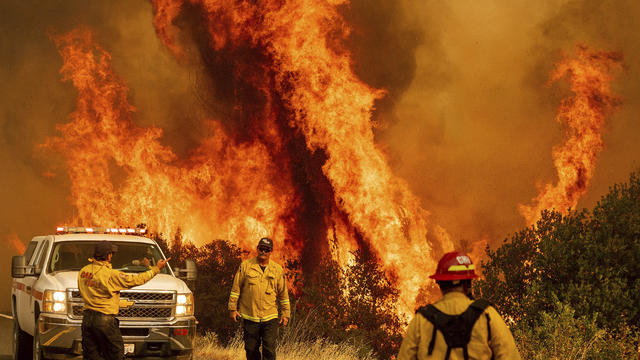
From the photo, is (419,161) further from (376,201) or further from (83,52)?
(83,52)

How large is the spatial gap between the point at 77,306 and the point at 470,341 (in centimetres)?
738

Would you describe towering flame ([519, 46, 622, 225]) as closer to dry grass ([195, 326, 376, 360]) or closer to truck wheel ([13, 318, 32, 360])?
dry grass ([195, 326, 376, 360])

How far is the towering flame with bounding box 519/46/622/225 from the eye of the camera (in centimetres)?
3077

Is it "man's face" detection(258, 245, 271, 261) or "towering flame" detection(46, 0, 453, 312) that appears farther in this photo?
"towering flame" detection(46, 0, 453, 312)

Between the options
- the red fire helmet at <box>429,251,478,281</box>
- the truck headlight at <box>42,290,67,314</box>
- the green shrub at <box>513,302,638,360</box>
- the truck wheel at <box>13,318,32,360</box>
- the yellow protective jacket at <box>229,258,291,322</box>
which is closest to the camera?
the red fire helmet at <box>429,251,478,281</box>

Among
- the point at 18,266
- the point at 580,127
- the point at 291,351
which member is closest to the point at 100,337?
the point at 18,266

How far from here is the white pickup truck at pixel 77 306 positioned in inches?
410

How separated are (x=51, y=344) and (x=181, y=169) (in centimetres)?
3202

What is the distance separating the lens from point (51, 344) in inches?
404

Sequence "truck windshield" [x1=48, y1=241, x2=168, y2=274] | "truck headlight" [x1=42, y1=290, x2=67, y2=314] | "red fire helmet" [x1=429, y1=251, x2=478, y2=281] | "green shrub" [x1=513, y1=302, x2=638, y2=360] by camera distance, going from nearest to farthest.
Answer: "red fire helmet" [x1=429, y1=251, x2=478, y2=281], "truck headlight" [x1=42, y1=290, x2=67, y2=314], "truck windshield" [x1=48, y1=241, x2=168, y2=274], "green shrub" [x1=513, y1=302, x2=638, y2=360]

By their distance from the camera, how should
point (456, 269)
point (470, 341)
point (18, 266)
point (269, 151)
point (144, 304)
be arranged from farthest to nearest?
point (269, 151), point (18, 266), point (144, 304), point (456, 269), point (470, 341)

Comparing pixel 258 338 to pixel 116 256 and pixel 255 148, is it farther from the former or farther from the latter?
pixel 255 148

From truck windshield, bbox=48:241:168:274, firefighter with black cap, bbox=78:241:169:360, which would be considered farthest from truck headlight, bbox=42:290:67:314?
firefighter with black cap, bbox=78:241:169:360

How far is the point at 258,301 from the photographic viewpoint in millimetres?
10031
